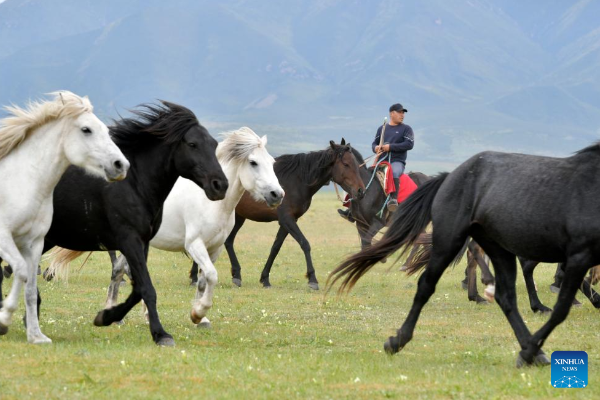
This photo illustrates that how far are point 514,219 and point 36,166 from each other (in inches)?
175

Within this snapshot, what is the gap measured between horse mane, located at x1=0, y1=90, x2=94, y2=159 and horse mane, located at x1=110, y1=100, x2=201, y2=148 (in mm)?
735

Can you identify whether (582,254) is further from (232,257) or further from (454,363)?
(232,257)

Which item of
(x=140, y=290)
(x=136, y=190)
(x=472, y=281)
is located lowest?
(x=472, y=281)

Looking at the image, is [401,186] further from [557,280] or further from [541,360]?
[541,360]

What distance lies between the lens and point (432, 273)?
29.8 ft

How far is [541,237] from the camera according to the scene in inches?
335

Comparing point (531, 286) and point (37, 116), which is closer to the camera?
point (37, 116)

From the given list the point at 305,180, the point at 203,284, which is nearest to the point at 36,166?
the point at 203,284

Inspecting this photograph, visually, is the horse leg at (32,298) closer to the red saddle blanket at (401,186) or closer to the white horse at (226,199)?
the white horse at (226,199)

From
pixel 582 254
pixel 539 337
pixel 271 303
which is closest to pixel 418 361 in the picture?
pixel 539 337

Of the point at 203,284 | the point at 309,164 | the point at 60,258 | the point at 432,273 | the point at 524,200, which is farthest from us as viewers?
the point at 309,164

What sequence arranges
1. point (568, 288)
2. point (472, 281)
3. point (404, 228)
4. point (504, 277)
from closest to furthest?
point (568, 288), point (504, 277), point (404, 228), point (472, 281)

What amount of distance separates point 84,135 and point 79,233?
4.00ft

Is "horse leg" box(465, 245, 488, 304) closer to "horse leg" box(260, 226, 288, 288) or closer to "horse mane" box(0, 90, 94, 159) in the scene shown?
"horse leg" box(260, 226, 288, 288)
